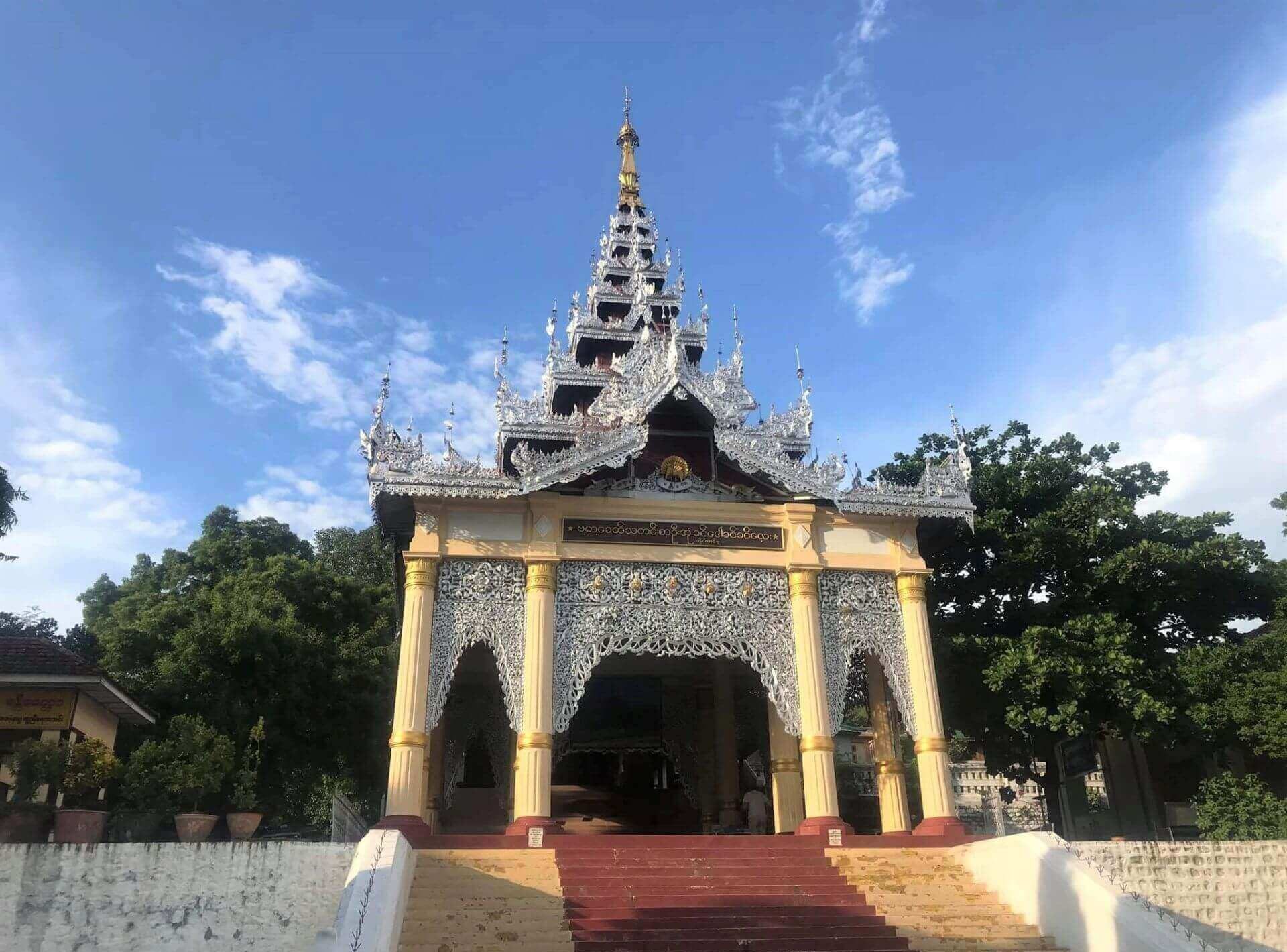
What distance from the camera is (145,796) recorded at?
35.3ft

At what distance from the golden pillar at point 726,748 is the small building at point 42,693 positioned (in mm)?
9390

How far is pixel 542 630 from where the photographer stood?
502 inches

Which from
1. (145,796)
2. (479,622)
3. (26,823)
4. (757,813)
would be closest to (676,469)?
(479,622)

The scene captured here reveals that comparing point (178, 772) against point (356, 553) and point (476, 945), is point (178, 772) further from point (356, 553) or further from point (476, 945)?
point (356, 553)

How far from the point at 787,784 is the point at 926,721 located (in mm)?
2449

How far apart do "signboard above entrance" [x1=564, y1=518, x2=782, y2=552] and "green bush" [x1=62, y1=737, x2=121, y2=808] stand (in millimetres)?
5930

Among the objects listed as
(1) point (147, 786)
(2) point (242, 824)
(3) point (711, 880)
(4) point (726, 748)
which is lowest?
(3) point (711, 880)

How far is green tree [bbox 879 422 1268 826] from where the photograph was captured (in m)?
14.7

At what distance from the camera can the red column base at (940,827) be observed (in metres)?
12.5

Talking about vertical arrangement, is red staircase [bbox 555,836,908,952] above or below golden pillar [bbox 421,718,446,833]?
below

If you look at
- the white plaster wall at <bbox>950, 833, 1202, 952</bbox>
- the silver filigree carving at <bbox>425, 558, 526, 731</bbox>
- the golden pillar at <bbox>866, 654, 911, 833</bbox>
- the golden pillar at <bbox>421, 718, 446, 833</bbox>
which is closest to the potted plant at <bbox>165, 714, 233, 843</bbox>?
the silver filigree carving at <bbox>425, 558, 526, 731</bbox>

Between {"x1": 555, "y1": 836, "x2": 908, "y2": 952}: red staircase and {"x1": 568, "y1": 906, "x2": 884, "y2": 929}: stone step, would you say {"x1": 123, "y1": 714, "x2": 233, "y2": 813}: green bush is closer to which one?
{"x1": 555, "y1": 836, "x2": 908, "y2": 952}: red staircase

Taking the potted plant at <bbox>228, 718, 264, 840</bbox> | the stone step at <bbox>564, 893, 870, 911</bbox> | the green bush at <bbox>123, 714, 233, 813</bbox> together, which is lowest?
the stone step at <bbox>564, 893, 870, 911</bbox>

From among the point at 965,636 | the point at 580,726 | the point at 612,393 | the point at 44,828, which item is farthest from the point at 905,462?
the point at 44,828
